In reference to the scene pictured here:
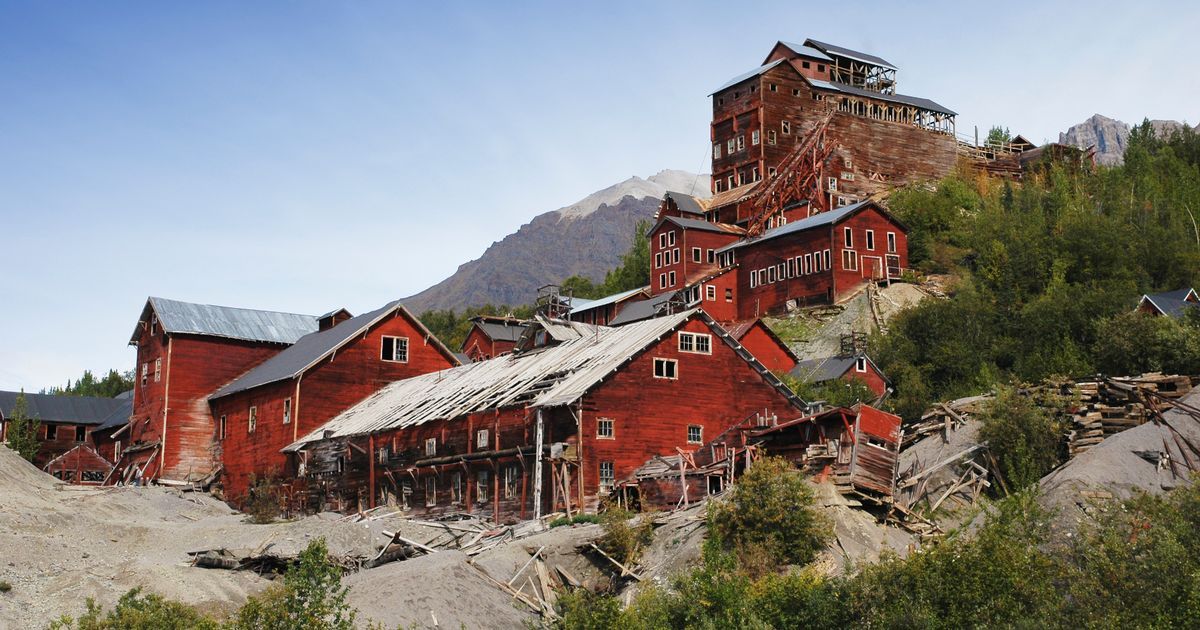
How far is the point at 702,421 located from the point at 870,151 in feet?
192

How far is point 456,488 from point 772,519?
755 inches

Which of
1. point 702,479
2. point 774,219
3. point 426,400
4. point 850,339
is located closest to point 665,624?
point 702,479

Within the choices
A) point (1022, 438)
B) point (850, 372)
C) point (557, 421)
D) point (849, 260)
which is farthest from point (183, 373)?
point (1022, 438)

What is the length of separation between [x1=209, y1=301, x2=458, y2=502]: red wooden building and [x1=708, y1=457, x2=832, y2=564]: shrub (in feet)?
105

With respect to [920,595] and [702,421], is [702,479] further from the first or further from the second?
[920,595]

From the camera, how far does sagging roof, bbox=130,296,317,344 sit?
70.7m

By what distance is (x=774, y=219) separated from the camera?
92500 millimetres

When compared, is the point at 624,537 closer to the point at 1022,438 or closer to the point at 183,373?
the point at 1022,438

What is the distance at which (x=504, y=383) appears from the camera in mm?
52062

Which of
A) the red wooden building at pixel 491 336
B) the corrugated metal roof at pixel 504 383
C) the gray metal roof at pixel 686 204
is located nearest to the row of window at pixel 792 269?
the gray metal roof at pixel 686 204

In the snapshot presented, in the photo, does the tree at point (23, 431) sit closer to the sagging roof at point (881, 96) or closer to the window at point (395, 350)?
the window at point (395, 350)

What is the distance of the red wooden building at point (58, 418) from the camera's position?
83.3m

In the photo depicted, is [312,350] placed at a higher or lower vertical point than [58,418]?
higher

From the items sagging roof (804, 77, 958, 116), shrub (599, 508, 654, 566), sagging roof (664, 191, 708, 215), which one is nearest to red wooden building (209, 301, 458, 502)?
shrub (599, 508, 654, 566)
